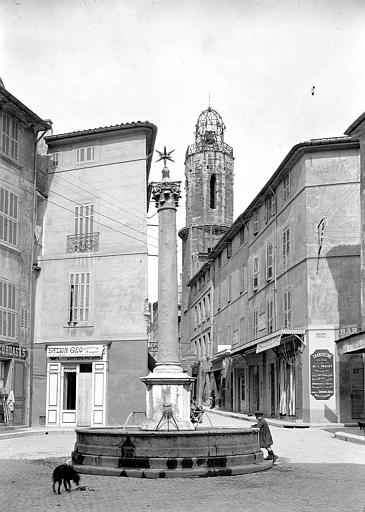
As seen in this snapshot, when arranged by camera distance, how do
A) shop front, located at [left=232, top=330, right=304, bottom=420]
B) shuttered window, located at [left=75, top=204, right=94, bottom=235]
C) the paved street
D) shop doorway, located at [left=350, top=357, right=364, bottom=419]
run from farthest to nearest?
shop front, located at [left=232, top=330, right=304, bottom=420], shop doorway, located at [left=350, top=357, right=364, bottom=419], shuttered window, located at [left=75, top=204, right=94, bottom=235], the paved street

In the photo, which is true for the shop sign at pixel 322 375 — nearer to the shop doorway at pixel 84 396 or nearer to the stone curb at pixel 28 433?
the shop doorway at pixel 84 396

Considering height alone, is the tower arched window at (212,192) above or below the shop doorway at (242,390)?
above

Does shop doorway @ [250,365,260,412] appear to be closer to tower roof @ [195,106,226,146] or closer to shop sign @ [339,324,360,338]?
shop sign @ [339,324,360,338]

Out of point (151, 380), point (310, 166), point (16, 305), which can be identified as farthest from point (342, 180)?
point (151, 380)

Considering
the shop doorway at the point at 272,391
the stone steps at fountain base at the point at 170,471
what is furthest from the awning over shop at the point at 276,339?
the stone steps at fountain base at the point at 170,471

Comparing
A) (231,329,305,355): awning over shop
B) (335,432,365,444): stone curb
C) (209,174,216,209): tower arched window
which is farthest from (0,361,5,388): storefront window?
(209,174,216,209): tower arched window

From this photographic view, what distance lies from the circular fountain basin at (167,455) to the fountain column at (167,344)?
156 inches

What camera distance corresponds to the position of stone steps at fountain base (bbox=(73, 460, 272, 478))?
13.5 metres

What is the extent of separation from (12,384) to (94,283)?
503cm

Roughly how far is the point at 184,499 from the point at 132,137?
836 inches

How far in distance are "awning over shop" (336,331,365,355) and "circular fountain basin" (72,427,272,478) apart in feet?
41.5

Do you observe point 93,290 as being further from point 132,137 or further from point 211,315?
point 211,315

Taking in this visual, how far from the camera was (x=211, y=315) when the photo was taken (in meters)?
60.3

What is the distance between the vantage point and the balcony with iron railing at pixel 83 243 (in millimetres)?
30078
